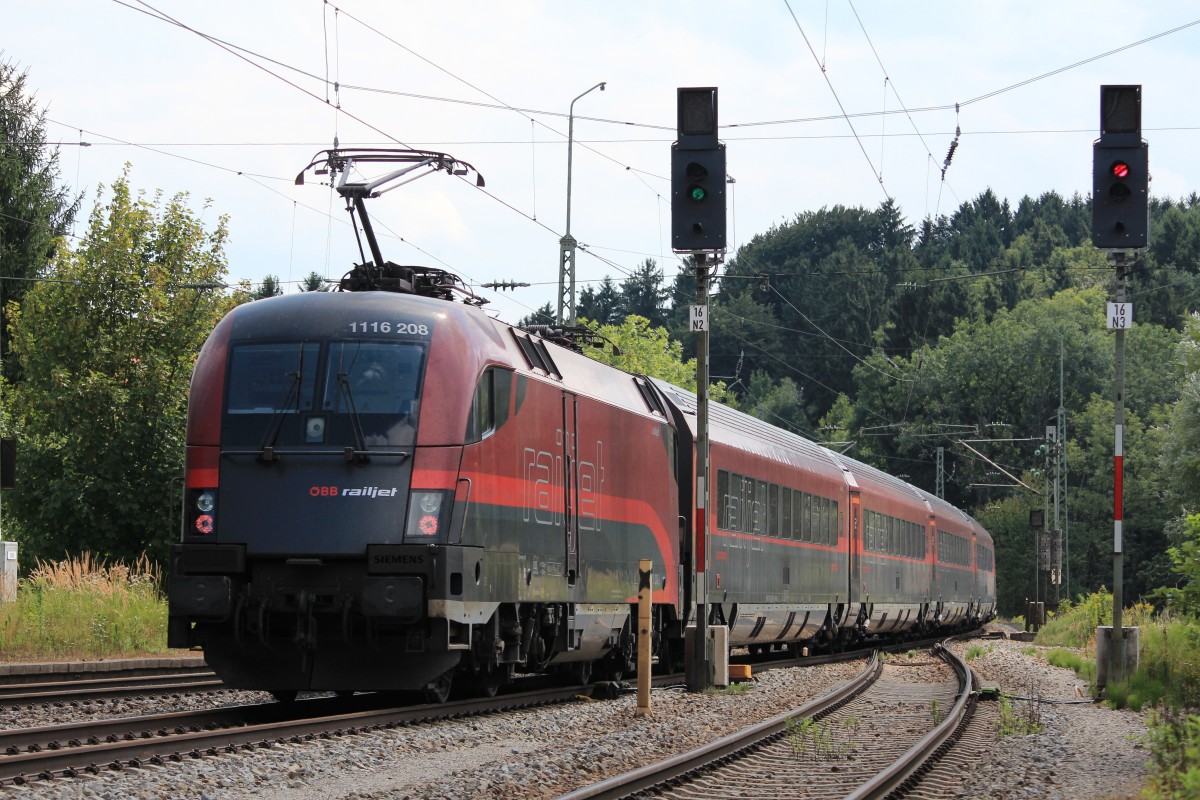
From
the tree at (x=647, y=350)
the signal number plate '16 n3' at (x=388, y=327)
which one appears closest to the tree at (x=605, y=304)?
the tree at (x=647, y=350)

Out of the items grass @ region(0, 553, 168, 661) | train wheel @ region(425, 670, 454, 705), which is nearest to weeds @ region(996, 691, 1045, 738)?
train wheel @ region(425, 670, 454, 705)

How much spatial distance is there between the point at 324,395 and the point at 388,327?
0.78 meters

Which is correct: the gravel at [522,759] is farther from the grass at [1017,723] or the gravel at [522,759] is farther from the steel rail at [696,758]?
the steel rail at [696,758]

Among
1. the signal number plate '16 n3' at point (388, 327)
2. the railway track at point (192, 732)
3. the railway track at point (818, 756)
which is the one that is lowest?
the railway track at point (818, 756)

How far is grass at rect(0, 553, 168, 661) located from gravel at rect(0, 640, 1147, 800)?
218 inches

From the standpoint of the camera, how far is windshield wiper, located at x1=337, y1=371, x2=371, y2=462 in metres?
13.1

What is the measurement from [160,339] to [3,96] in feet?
113

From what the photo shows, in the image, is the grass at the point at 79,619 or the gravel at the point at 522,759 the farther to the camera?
the grass at the point at 79,619

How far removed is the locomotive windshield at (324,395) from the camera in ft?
43.6

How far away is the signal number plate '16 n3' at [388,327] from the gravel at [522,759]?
3.23 meters

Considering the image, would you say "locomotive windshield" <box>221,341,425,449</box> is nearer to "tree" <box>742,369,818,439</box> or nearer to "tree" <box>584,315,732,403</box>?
"tree" <box>584,315,732,403</box>

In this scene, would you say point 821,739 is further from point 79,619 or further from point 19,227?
point 19,227

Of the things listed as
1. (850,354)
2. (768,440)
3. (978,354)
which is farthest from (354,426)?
(850,354)

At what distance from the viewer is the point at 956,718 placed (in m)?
15.1
